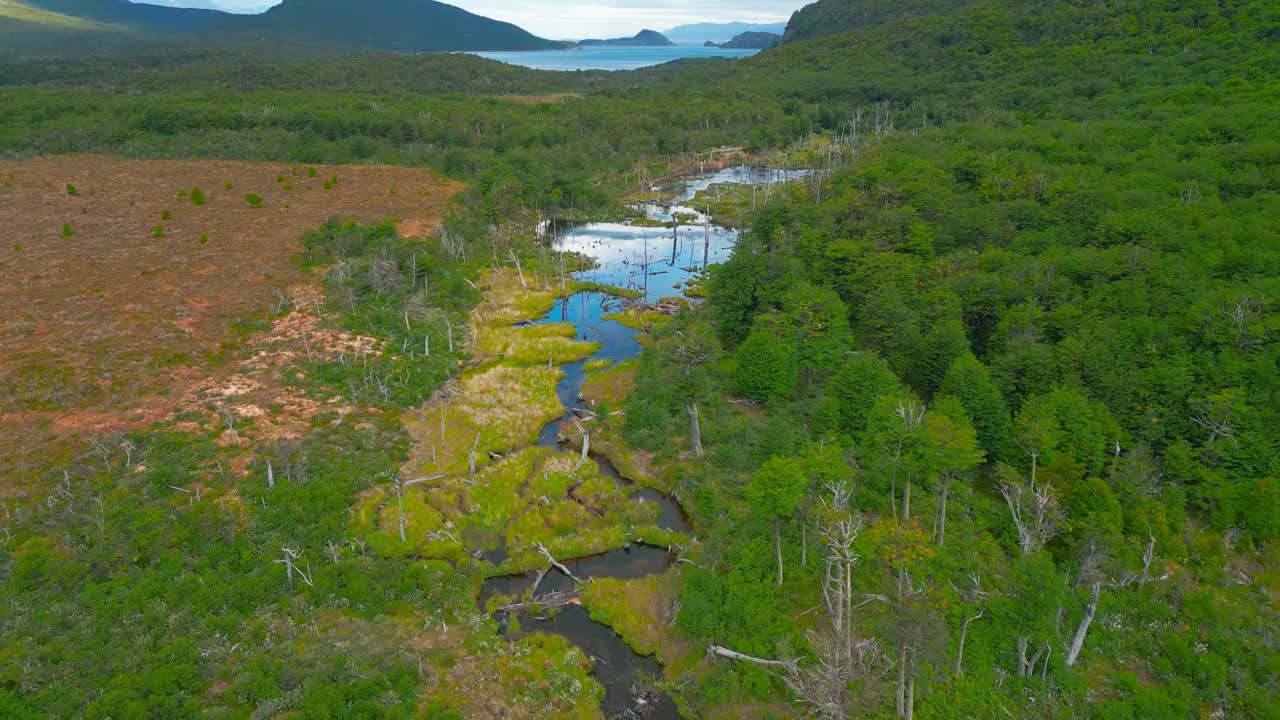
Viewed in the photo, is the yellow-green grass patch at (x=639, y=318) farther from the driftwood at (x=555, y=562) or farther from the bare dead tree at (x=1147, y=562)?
the bare dead tree at (x=1147, y=562)

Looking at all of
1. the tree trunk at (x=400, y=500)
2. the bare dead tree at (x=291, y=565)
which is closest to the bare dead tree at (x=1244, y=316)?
the tree trunk at (x=400, y=500)

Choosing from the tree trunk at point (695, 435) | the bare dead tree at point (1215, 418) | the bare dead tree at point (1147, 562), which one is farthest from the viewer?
the tree trunk at point (695, 435)

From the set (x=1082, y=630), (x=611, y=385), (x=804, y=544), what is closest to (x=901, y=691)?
(x=804, y=544)

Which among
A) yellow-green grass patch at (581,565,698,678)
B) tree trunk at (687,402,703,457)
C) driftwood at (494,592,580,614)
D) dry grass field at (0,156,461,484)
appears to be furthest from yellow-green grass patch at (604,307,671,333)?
driftwood at (494,592,580,614)

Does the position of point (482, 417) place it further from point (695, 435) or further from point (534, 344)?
point (695, 435)

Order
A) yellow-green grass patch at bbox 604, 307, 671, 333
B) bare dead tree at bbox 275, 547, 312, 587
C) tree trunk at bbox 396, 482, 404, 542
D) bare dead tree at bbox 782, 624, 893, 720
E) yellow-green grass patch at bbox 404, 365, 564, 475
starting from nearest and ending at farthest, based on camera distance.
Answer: bare dead tree at bbox 782, 624, 893, 720, bare dead tree at bbox 275, 547, 312, 587, tree trunk at bbox 396, 482, 404, 542, yellow-green grass patch at bbox 404, 365, 564, 475, yellow-green grass patch at bbox 604, 307, 671, 333

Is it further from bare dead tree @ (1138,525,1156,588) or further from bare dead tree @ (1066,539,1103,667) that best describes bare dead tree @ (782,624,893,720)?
bare dead tree @ (1138,525,1156,588)
